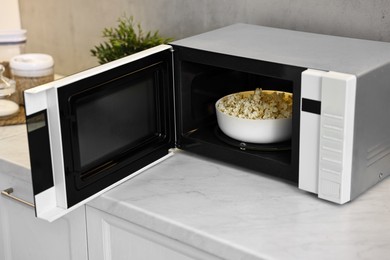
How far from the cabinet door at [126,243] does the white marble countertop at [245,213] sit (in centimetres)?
3

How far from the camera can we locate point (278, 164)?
145cm

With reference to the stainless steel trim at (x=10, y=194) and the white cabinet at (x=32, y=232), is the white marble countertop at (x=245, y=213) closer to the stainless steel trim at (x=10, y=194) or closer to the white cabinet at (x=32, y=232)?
the white cabinet at (x=32, y=232)

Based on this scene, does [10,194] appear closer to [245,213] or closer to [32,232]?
[32,232]

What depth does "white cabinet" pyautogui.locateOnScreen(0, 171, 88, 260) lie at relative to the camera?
1.52m

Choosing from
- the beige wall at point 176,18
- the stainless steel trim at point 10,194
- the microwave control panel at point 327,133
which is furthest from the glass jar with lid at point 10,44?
the microwave control panel at point 327,133

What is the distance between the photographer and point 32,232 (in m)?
1.64

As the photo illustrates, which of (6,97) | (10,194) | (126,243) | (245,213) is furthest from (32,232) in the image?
(245,213)

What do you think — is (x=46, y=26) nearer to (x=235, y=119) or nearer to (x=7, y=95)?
(x=7, y=95)

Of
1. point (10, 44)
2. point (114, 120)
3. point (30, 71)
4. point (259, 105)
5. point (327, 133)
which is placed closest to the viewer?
point (327, 133)

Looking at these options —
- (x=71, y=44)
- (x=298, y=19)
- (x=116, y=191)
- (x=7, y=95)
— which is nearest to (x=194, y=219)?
(x=116, y=191)

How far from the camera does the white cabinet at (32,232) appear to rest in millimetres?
1521

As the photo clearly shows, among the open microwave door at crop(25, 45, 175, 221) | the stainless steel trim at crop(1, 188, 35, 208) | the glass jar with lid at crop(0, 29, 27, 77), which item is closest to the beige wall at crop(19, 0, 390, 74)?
the glass jar with lid at crop(0, 29, 27, 77)

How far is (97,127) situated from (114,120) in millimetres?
48

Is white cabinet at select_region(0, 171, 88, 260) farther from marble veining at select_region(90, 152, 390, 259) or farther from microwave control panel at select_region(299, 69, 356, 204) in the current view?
microwave control panel at select_region(299, 69, 356, 204)
